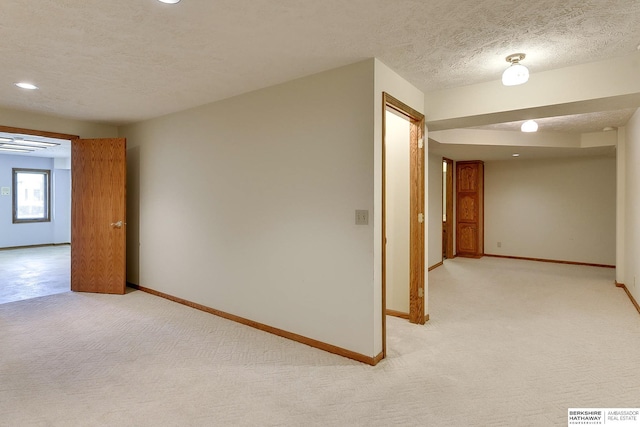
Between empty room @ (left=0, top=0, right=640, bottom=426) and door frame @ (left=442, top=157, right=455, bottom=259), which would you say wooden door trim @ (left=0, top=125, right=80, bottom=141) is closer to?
empty room @ (left=0, top=0, right=640, bottom=426)


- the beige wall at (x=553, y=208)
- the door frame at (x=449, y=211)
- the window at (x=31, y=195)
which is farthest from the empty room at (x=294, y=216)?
the window at (x=31, y=195)

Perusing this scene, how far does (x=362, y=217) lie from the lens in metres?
2.75

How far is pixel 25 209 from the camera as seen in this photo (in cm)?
848

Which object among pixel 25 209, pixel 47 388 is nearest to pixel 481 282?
pixel 47 388

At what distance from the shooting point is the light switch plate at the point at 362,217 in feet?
8.95

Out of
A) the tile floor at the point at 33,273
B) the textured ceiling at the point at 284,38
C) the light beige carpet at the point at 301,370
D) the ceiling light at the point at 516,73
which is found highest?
the textured ceiling at the point at 284,38

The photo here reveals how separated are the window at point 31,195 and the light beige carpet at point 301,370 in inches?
224

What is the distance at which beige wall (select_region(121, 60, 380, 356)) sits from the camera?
9.17 feet

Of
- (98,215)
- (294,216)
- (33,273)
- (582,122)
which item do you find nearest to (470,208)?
(582,122)

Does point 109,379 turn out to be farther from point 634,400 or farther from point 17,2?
point 634,400

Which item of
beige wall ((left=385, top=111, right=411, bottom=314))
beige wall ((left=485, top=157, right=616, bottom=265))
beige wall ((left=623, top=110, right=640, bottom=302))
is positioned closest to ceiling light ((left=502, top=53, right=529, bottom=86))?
beige wall ((left=385, top=111, right=411, bottom=314))

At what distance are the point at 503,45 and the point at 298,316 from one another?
2669 millimetres

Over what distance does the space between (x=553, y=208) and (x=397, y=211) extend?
5.06m

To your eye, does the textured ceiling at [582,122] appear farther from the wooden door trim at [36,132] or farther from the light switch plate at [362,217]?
the wooden door trim at [36,132]
